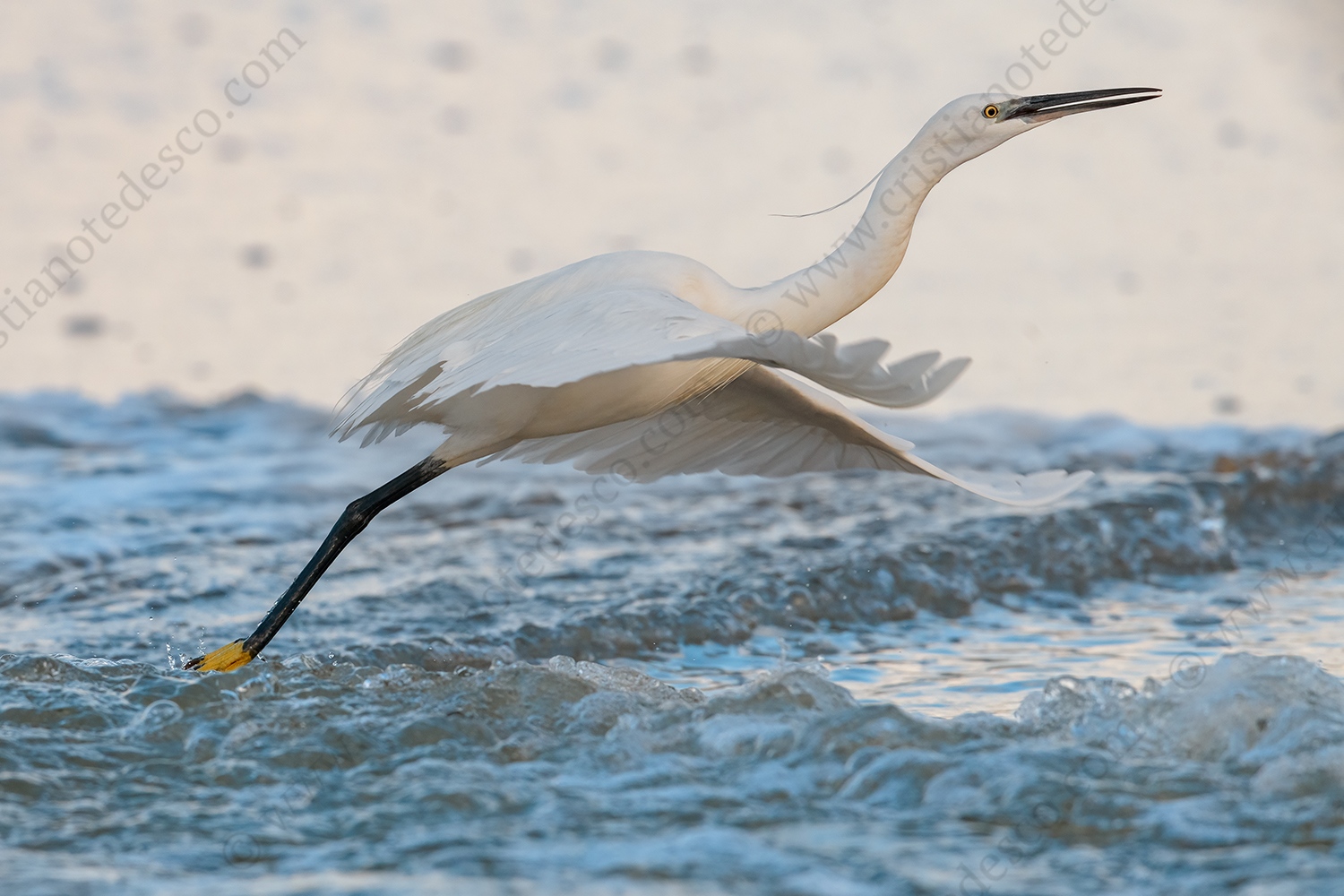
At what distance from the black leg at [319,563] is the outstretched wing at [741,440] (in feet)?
1.65

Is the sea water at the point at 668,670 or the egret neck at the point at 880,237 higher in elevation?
the egret neck at the point at 880,237

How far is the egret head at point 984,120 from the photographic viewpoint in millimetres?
4312

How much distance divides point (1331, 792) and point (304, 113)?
336 inches

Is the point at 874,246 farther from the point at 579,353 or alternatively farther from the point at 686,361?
the point at 579,353

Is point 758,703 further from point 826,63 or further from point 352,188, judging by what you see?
point 826,63

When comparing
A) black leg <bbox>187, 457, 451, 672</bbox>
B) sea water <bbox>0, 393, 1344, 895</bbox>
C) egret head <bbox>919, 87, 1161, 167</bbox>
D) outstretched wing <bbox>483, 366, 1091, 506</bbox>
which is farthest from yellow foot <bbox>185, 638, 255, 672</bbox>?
egret head <bbox>919, 87, 1161, 167</bbox>

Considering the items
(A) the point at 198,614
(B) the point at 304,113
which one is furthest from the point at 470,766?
(B) the point at 304,113

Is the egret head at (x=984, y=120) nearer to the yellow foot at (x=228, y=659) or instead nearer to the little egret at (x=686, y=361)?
the little egret at (x=686, y=361)

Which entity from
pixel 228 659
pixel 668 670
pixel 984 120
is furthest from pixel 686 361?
pixel 228 659

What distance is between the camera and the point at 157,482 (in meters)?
7.86

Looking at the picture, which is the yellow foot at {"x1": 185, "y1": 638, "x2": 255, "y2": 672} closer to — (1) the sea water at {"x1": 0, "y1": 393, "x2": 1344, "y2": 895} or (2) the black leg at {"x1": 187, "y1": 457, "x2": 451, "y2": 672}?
(2) the black leg at {"x1": 187, "y1": 457, "x2": 451, "y2": 672}

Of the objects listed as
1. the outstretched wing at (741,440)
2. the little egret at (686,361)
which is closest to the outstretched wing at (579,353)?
the little egret at (686,361)

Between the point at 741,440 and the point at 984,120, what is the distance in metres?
1.42

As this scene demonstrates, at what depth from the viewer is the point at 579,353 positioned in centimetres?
370
